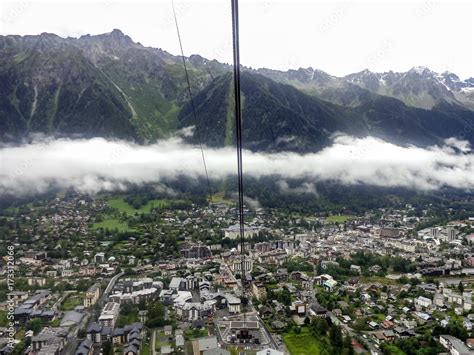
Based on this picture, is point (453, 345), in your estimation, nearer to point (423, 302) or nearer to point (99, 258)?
point (423, 302)

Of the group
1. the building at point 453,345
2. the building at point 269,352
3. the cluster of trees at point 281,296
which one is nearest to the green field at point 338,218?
the cluster of trees at point 281,296

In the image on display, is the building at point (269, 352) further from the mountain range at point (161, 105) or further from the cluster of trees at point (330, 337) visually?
the mountain range at point (161, 105)

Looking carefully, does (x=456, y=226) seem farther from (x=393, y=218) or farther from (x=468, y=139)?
(x=468, y=139)

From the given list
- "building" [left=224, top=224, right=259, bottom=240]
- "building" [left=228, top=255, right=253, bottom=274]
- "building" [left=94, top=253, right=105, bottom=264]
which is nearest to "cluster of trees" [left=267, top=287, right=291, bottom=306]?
"building" [left=228, top=255, right=253, bottom=274]

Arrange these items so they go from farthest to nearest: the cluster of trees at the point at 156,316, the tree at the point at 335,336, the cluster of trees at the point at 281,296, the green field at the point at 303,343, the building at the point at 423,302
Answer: the building at the point at 423,302
the cluster of trees at the point at 281,296
the cluster of trees at the point at 156,316
the tree at the point at 335,336
the green field at the point at 303,343

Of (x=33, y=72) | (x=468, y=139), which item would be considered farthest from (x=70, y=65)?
(x=468, y=139)

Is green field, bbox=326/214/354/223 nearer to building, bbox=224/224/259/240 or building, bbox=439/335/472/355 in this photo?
building, bbox=224/224/259/240

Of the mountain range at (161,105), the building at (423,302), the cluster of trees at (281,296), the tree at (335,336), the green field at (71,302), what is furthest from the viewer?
the mountain range at (161,105)

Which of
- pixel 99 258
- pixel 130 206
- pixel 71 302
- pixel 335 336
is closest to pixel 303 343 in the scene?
pixel 335 336
